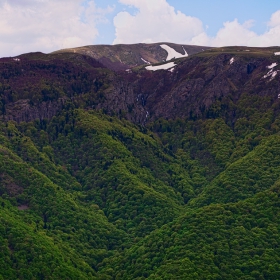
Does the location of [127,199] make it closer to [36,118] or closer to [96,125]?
[96,125]

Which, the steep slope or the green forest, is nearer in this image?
the steep slope

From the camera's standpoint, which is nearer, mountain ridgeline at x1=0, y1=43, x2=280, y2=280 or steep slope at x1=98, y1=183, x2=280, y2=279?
steep slope at x1=98, y1=183, x2=280, y2=279

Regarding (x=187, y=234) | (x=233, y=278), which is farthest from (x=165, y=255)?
(x=233, y=278)

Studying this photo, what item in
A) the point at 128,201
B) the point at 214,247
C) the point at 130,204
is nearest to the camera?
the point at 214,247

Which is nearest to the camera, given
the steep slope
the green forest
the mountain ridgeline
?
the steep slope

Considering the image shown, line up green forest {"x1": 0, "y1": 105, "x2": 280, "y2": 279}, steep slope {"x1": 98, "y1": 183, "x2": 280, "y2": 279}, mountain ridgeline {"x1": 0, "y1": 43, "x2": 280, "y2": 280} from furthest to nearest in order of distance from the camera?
1. mountain ridgeline {"x1": 0, "y1": 43, "x2": 280, "y2": 280}
2. green forest {"x1": 0, "y1": 105, "x2": 280, "y2": 279}
3. steep slope {"x1": 98, "y1": 183, "x2": 280, "y2": 279}

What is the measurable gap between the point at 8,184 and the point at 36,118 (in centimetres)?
4927

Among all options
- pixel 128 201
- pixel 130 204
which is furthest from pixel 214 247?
pixel 128 201

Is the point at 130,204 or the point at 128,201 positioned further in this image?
the point at 128,201

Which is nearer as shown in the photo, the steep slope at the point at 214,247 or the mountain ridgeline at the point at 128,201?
the steep slope at the point at 214,247

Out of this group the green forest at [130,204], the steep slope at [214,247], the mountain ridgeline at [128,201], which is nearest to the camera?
the steep slope at [214,247]

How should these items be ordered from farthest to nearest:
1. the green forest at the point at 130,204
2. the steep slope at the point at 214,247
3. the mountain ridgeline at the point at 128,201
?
the mountain ridgeline at the point at 128,201 → the green forest at the point at 130,204 → the steep slope at the point at 214,247

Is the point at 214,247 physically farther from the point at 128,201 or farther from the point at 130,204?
the point at 128,201

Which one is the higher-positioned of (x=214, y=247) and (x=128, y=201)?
(x=128, y=201)
